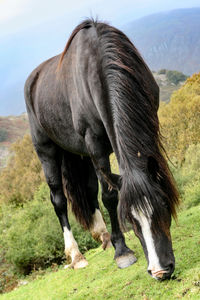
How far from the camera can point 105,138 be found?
15.2 feet

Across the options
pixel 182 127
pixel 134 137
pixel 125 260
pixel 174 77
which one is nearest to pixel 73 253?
pixel 125 260

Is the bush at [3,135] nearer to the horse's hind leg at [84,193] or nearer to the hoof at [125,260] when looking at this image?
the horse's hind leg at [84,193]

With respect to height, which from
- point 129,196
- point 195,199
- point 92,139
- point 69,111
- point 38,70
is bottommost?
point 195,199

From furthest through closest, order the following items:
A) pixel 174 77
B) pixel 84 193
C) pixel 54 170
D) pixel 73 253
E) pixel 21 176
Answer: pixel 174 77 → pixel 21 176 → pixel 54 170 → pixel 84 193 → pixel 73 253

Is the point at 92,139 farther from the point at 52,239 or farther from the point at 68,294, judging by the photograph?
the point at 52,239

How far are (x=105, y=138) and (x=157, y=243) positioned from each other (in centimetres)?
167

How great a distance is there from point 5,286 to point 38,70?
36.6 feet

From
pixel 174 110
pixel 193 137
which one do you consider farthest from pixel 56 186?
pixel 174 110

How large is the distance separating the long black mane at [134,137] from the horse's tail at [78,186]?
106 inches

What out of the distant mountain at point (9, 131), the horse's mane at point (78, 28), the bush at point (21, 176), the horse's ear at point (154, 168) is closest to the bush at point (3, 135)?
the distant mountain at point (9, 131)

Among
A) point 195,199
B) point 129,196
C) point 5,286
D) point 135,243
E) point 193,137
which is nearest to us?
point 129,196

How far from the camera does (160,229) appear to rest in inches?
133

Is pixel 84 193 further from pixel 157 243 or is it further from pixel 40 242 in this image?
pixel 40 242

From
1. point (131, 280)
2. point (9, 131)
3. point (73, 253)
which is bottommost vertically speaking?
point (9, 131)
